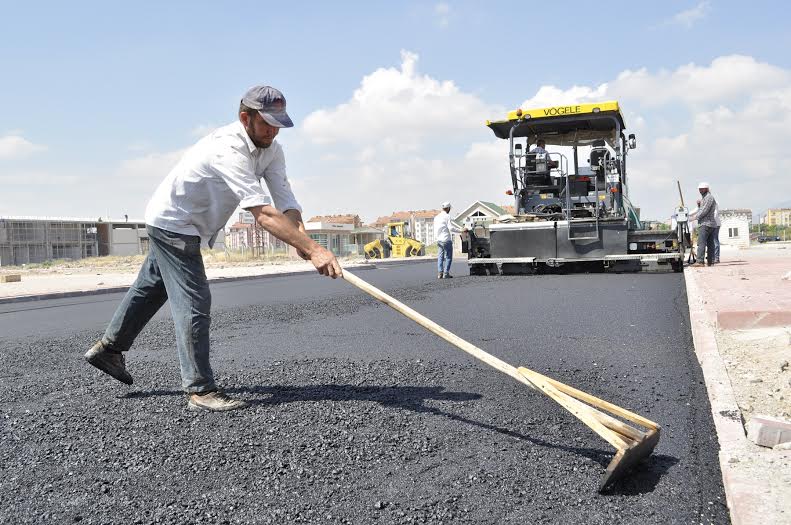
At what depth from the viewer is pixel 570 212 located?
1153 centimetres

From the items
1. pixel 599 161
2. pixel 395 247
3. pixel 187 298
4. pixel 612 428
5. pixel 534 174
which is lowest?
pixel 612 428

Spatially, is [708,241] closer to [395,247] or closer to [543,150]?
[543,150]

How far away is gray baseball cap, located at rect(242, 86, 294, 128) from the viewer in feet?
10.0

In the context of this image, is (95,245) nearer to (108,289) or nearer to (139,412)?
(108,289)

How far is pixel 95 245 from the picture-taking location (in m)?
60.2

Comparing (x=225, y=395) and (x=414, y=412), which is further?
(x=225, y=395)

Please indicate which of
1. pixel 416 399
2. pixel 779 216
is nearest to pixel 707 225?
pixel 416 399

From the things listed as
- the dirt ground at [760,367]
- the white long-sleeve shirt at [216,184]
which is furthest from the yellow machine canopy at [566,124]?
the white long-sleeve shirt at [216,184]

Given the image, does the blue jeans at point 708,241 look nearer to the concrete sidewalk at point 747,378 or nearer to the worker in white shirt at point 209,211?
the concrete sidewalk at point 747,378

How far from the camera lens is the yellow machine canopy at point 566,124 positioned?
37.7ft

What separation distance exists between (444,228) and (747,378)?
9900 millimetres

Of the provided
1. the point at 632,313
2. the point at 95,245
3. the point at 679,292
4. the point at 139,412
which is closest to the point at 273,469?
the point at 139,412

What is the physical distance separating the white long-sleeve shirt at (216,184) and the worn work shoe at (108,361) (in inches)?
33.1

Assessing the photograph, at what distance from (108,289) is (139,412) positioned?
1100 centimetres
